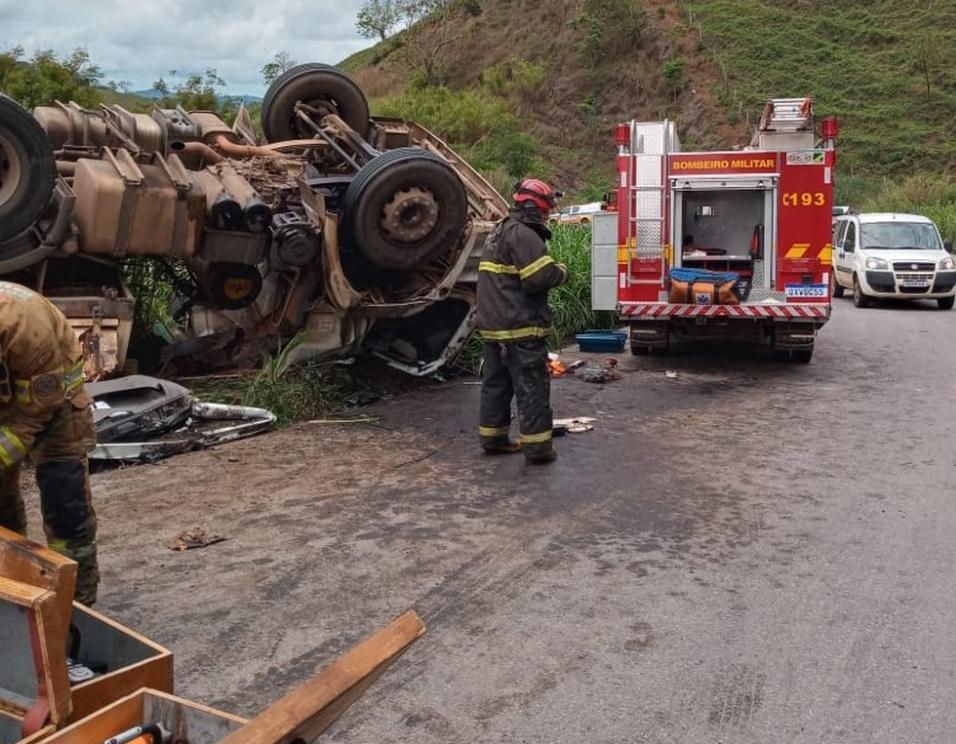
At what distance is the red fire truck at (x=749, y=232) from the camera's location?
10.4 m

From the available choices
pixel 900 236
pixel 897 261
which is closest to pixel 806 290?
pixel 897 261

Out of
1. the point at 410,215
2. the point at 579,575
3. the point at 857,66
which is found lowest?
the point at 579,575

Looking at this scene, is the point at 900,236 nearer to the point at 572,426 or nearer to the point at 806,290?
the point at 806,290

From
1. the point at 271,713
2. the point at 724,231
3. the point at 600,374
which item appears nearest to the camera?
the point at 271,713

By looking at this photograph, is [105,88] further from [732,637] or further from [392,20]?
[392,20]

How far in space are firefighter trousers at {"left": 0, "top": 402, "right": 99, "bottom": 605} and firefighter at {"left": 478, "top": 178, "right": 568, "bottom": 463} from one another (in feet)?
10.4

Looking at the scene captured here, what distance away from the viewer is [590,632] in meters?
4.10

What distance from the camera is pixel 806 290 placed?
10.4 meters

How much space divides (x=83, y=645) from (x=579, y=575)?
237cm

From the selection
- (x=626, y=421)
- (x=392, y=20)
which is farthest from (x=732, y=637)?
(x=392, y=20)

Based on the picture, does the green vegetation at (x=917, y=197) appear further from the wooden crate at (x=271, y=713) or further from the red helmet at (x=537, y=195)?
the wooden crate at (x=271, y=713)

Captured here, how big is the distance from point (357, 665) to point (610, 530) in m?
3.08

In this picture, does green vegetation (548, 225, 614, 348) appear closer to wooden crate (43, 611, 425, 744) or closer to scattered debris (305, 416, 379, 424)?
scattered debris (305, 416, 379, 424)

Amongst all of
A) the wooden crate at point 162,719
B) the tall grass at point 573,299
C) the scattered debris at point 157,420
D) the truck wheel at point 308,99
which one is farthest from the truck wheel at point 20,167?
the tall grass at point 573,299
